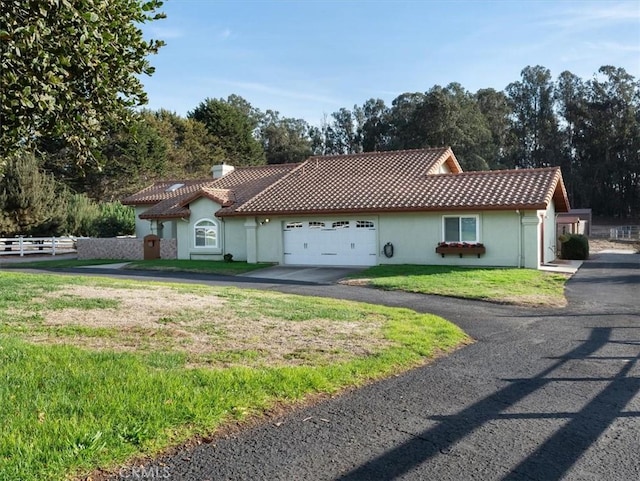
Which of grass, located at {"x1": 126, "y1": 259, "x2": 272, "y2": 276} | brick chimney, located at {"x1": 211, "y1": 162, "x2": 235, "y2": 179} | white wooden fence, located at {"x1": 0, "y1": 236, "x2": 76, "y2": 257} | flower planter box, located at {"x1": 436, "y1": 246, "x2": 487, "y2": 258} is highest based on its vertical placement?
brick chimney, located at {"x1": 211, "y1": 162, "x2": 235, "y2": 179}

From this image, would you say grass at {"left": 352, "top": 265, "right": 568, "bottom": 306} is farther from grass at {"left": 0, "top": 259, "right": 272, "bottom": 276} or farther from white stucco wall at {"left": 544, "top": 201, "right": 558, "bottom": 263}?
grass at {"left": 0, "top": 259, "right": 272, "bottom": 276}

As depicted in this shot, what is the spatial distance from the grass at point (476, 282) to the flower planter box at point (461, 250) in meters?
0.87

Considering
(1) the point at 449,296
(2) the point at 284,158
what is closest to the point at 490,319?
(1) the point at 449,296

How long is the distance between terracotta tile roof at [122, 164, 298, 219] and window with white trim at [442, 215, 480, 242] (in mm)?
9260

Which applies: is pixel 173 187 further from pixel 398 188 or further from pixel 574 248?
pixel 574 248

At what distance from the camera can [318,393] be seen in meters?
5.42

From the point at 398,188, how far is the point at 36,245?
857 inches

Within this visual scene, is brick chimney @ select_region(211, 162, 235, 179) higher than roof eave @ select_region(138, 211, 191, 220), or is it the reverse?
brick chimney @ select_region(211, 162, 235, 179)

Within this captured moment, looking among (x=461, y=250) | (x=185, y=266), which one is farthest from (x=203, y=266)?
(x=461, y=250)

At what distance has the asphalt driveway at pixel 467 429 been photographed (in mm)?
3820

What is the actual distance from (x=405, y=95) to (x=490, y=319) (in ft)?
204

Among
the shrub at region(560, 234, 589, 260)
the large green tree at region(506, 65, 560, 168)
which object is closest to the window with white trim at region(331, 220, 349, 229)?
the shrub at region(560, 234, 589, 260)

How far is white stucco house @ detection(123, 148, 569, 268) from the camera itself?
20.1 m

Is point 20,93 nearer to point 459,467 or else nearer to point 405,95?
point 459,467
